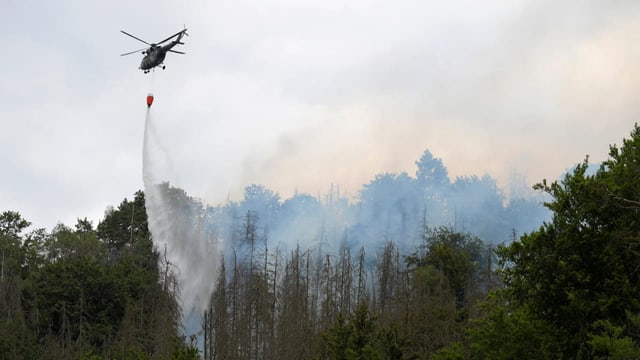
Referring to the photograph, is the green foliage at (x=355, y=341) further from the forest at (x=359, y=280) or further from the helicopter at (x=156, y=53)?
the helicopter at (x=156, y=53)

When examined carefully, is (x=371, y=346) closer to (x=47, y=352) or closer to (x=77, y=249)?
(x=47, y=352)

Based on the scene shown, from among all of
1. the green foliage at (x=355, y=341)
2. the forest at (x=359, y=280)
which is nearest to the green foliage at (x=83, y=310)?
the forest at (x=359, y=280)

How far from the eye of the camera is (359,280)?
229 feet

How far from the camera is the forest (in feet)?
78.6

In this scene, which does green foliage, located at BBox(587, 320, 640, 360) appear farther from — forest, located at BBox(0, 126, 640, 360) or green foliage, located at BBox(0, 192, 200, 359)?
green foliage, located at BBox(0, 192, 200, 359)

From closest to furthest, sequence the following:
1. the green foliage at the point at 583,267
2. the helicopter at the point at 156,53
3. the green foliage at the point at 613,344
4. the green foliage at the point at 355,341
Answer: the green foliage at the point at 613,344, the green foliage at the point at 583,267, the green foliage at the point at 355,341, the helicopter at the point at 156,53

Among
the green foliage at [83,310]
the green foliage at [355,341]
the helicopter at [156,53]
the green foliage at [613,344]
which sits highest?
the helicopter at [156,53]

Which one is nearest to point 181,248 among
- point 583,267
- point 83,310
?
point 83,310

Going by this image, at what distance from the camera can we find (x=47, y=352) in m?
63.2


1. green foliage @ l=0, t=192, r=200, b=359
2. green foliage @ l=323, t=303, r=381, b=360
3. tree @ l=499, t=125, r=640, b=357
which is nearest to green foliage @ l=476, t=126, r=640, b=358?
tree @ l=499, t=125, r=640, b=357

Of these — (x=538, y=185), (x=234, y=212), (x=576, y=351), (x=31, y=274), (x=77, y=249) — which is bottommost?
(x=576, y=351)

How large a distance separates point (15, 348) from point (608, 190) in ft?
166

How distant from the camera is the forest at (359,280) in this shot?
78.6 ft

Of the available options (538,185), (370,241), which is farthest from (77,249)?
(538,185)
